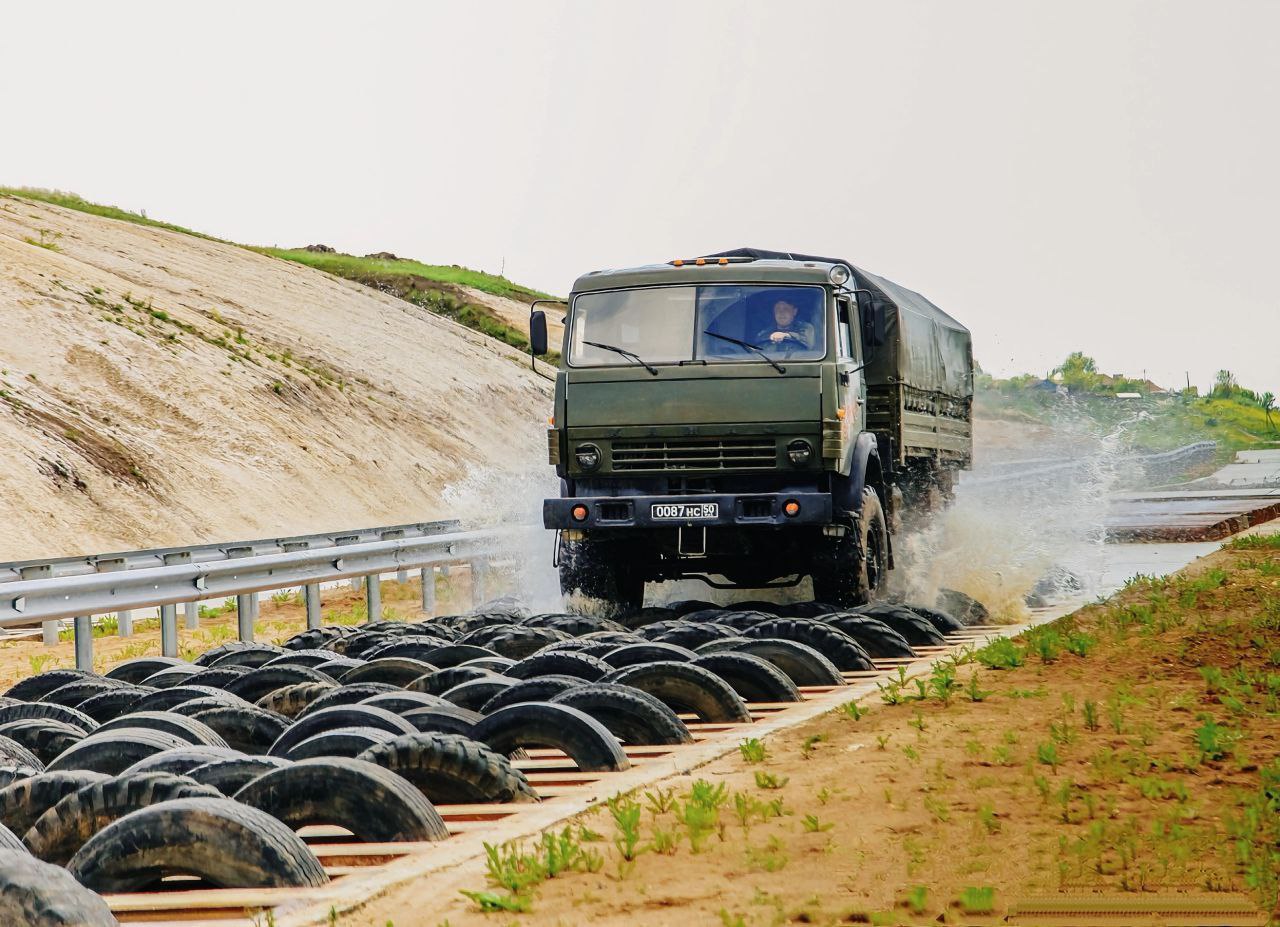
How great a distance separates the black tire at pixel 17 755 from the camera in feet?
25.2

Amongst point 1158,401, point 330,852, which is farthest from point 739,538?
point 1158,401

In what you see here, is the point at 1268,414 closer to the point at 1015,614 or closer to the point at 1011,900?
the point at 1015,614

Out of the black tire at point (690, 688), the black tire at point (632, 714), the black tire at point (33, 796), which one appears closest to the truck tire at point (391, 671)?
the black tire at point (690, 688)

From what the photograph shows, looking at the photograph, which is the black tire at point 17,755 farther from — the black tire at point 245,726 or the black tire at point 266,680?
the black tire at point 266,680

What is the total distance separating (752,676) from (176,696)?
308cm

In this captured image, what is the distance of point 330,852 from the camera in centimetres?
599

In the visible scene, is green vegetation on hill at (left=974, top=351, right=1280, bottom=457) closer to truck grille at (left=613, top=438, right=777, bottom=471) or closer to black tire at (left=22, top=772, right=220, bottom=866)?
truck grille at (left=613, top=438, right=777, bottom=471)

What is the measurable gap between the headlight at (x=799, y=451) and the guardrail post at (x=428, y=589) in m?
6.08

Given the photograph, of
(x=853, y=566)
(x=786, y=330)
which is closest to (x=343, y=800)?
(x=786, y=330)

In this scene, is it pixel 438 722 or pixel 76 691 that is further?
pixel 76 691

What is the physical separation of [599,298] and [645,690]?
665 centimetres

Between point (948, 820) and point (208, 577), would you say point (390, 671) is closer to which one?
point (948, 820)

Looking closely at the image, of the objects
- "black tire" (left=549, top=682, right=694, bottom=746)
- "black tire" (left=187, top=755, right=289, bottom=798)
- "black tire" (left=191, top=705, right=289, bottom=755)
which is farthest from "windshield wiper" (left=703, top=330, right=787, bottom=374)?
"black tire" (left=187, top=755, right=289, bottom=798)

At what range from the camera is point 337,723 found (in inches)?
301
